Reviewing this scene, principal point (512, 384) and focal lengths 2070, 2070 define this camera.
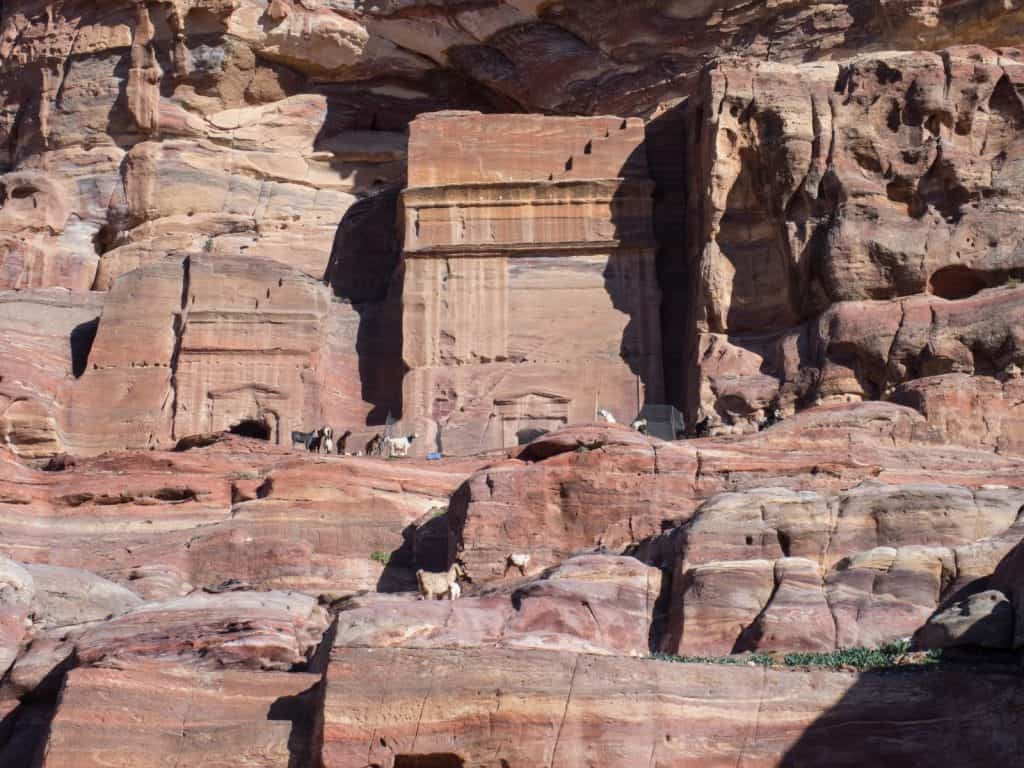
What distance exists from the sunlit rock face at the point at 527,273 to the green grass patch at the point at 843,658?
24.5 meters

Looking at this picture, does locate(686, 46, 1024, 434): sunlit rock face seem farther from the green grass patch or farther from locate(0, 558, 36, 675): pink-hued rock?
locate(0, 558, 36, 675): pink-hued rock

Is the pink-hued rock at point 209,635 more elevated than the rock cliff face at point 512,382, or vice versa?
the rock cliff face at point 512,382

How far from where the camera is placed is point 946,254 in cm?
5269

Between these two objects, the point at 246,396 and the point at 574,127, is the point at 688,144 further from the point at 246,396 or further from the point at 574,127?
the point at 246,396

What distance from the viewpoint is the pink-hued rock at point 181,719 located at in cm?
2997

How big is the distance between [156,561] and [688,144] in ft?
73.9

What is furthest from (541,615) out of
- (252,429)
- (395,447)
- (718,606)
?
(252,429)

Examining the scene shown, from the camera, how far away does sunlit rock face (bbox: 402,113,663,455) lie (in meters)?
56.9

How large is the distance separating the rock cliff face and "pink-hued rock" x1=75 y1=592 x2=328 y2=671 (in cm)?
10

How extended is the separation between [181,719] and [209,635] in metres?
3.56

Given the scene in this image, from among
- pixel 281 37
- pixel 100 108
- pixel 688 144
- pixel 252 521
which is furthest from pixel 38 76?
pixel 252 521

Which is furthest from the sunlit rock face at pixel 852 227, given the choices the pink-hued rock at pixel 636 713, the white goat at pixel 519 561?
the pink-hued rock at pixel 636 713

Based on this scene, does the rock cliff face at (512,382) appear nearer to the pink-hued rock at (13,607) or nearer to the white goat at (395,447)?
the pink-hued rock at (13,607)

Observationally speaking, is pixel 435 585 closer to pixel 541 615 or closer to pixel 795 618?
pixel 541 615
